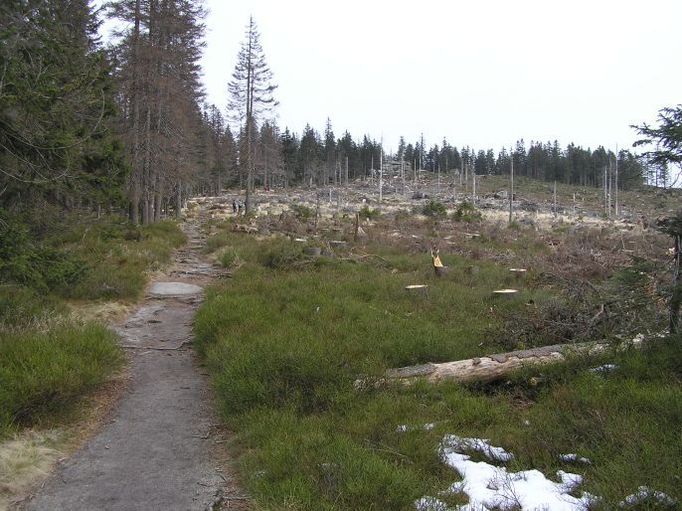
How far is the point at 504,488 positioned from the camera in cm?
353

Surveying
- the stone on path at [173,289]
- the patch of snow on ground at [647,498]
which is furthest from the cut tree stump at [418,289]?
the patch of snow on ground at [647,498]

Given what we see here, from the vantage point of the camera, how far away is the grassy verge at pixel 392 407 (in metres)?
3.54

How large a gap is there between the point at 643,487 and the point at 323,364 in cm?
334

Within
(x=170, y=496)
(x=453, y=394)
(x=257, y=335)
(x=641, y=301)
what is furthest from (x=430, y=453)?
(x=641, y=301)

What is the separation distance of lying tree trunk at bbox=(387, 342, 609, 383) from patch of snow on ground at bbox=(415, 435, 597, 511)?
5.57 ft

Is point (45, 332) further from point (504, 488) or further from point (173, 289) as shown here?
point (504, 488)

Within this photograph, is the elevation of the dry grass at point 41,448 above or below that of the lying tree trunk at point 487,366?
below

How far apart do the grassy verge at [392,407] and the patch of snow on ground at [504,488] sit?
0.11 meters

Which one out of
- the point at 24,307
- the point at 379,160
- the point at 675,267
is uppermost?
the point at 379,160

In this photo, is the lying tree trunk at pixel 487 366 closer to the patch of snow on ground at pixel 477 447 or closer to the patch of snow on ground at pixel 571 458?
the patch of snow on ground at pixel 477 447

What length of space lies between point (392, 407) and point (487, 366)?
5.74 ft

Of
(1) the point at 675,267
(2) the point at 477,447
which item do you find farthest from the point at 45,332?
(1) the point at 675,267

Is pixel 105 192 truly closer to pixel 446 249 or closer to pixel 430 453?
pixel 430 453

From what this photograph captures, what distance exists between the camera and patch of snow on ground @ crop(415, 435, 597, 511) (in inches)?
129
